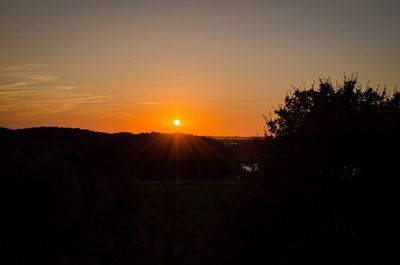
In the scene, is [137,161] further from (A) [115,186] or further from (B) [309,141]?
(B) [309,141]

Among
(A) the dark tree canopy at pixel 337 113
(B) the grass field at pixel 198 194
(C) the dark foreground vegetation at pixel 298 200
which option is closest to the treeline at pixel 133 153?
(B) the grass field at pixel 198 194

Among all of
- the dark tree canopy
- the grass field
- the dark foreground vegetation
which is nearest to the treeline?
the grass field

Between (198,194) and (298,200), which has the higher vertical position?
(298,200)

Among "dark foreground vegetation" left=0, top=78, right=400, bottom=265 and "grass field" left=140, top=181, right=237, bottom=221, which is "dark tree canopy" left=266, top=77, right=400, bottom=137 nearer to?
"dark foreground vegetation" left=0, top=78, right=400, bottom=265

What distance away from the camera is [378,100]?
2092cm

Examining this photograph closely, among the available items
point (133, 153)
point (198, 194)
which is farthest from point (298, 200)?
point (133, 153)

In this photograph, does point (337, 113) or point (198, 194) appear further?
point (198, 194)

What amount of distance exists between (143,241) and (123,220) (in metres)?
2.82

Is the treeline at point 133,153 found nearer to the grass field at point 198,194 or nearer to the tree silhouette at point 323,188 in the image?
the grass field at point 198,194

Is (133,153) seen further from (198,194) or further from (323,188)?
(323,188)

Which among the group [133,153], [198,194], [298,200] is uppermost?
[298,200]

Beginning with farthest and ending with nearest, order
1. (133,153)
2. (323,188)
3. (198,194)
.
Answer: (133,153), (198,194), (323,188)

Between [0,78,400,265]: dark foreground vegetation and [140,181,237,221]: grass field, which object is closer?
[0,78,400,265]: dark foreground vegetation

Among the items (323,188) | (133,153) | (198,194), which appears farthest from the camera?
(133,153)
